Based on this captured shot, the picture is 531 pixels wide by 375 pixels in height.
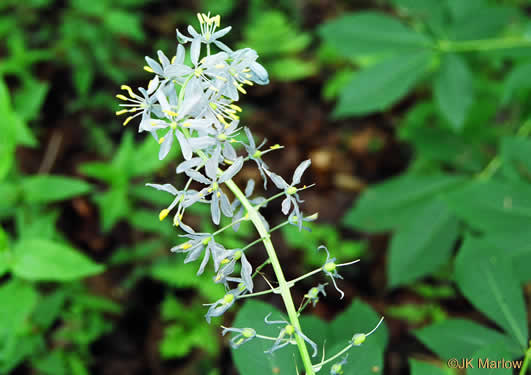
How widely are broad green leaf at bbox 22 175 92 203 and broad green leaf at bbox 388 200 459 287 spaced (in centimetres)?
206

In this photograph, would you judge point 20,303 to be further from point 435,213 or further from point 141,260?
point 435,213

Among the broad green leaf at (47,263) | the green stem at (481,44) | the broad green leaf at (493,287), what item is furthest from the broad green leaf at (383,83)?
→ the broad green leaf at (47,263)

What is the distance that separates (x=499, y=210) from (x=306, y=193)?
2.44m

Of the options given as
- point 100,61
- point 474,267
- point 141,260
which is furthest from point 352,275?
point 100,61

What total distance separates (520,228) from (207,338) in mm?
2355

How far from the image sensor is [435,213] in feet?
9.70

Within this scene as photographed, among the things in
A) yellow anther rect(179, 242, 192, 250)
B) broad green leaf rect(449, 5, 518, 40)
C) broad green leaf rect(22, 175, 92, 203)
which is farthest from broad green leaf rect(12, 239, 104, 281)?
broad green leaf rect(449, 5, 518, 40)

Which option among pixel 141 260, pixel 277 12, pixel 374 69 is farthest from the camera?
pixel 277 12

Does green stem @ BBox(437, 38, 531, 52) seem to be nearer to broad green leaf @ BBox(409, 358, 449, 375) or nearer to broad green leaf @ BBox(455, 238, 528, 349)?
broad green leaf @ BBox(455, 238, 528, 349)

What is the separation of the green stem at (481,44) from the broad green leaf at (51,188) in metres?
2.58

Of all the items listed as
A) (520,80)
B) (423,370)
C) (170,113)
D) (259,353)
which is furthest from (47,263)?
(520,80)

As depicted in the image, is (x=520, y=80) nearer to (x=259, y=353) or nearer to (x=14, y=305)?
(x=259, y=353)

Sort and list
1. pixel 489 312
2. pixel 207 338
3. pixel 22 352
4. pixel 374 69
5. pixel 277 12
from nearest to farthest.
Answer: pixel 489 312 → pixel 22 352 → pixel 374 69 → pixel 207 338 → pixel 277 12

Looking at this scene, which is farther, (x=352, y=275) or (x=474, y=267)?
(x=352, y=275)
